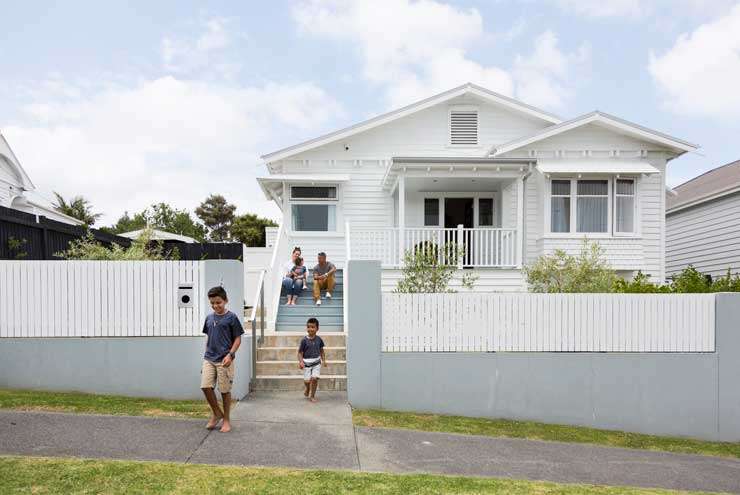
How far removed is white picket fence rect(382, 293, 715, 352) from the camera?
8469 millimetres

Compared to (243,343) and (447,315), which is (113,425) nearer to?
(243,343)

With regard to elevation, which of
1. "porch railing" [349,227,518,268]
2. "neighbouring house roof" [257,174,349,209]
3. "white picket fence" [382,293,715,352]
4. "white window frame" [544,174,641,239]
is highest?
"neighbouring house roof" [257,174,349,209]

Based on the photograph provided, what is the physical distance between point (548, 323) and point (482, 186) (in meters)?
7.79

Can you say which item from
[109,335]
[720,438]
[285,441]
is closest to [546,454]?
[285,441]

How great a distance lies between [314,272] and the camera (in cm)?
1230

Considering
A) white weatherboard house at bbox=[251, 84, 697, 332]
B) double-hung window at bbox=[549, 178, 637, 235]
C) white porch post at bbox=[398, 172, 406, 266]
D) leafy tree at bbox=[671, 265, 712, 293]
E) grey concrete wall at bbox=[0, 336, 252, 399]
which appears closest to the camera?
grey concrete wall at bbox=[0, 336, 252, 399]

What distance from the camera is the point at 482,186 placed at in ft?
51.8

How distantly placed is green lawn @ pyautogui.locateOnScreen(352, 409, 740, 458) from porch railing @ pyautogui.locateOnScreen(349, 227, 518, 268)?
5.67 m

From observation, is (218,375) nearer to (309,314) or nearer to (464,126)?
(309,314)

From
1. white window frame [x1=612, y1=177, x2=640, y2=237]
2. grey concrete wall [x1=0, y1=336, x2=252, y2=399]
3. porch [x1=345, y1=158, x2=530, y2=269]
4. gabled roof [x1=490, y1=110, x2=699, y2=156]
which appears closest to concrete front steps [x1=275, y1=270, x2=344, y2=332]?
porch [x1=345, y1=158, x2=530, y2=269]

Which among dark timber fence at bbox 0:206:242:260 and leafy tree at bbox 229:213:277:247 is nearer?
dark timber fence at bbox 0:206:242:260

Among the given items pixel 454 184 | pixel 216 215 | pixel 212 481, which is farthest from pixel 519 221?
pixel 216 215

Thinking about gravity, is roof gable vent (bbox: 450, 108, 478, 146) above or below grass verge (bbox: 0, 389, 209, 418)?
above

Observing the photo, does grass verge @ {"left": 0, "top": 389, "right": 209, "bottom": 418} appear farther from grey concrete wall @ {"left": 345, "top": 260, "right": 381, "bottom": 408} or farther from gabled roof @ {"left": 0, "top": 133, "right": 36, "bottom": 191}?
gabled roof @ {"left": 0, "top": 133, "right": 36, "bottom": 191}
